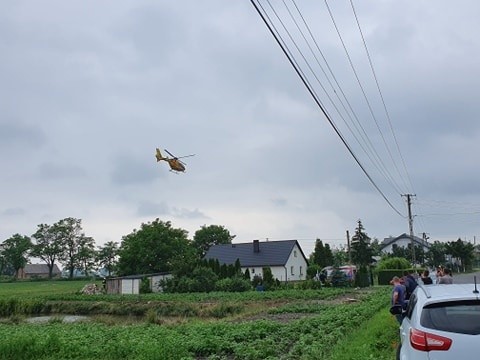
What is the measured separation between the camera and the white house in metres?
63.7

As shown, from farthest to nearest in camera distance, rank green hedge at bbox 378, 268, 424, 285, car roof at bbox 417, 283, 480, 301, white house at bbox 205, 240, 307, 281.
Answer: white house at bbox 205, 240, 307, 281 → green hedge at bbox 378, 268, 424, 285 → car roof at bbox 417, 283, 480, 301

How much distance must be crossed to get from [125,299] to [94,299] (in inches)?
172

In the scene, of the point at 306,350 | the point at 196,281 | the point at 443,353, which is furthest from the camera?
the point at 196,281

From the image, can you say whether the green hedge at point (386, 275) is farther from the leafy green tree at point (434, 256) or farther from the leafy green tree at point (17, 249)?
the leafy green tree at point (17, 249)

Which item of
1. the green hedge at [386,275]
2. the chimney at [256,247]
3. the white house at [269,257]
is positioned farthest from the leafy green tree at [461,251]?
the green hedge at [386,275]

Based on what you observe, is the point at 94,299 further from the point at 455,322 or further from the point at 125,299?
the point at 455,322

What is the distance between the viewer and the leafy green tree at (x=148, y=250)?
251 feet

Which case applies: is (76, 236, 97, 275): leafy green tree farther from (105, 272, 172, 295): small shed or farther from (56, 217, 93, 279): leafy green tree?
(105, 272, 172, 295): small shed

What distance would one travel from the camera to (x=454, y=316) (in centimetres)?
625

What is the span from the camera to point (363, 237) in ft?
278

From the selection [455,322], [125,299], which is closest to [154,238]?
[125,299]

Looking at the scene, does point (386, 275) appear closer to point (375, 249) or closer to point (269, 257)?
point (269, 257)

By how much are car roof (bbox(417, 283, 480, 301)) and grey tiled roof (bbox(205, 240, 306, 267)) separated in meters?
56.7

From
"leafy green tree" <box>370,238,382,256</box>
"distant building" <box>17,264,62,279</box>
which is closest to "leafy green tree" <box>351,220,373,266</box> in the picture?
"leafy green tree" <box>370,238,382,256</box>
